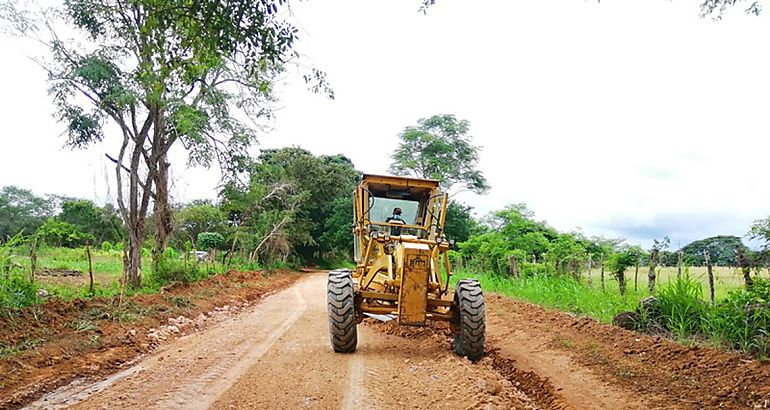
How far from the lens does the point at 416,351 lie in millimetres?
8203

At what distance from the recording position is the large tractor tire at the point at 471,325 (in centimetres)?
756

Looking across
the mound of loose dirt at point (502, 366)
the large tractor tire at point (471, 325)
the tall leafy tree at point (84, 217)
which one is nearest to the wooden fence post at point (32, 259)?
the mound of loose dirt at point (502, 366)

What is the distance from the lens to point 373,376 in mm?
6465

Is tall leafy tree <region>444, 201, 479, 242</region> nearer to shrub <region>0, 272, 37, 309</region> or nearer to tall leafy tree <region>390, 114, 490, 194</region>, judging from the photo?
tall leafy tree <region>390, 114, 490, 194</region>

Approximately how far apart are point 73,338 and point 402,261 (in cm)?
465

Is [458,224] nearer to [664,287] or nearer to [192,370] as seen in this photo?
[664,287]

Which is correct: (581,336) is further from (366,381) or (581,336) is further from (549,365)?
(366,381)

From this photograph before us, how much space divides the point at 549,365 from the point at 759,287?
2.59 m

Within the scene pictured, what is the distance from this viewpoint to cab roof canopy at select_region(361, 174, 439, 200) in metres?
9.08

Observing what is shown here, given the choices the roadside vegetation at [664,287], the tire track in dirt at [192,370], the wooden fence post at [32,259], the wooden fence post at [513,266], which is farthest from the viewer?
the wooden fence post at [513,266]

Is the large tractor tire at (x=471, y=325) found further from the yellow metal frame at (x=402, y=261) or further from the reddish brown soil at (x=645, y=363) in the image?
the reddish brown soil at (x=645, y=363)

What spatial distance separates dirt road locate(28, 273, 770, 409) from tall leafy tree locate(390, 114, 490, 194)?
28337mm

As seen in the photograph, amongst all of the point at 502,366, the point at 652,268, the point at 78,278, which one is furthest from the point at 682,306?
the point at 78,278

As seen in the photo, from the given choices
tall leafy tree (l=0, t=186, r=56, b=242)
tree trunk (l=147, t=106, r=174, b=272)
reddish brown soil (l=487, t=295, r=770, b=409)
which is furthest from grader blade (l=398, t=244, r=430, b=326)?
tall leafy tree (l=0, t=186, r=56, b=242)
